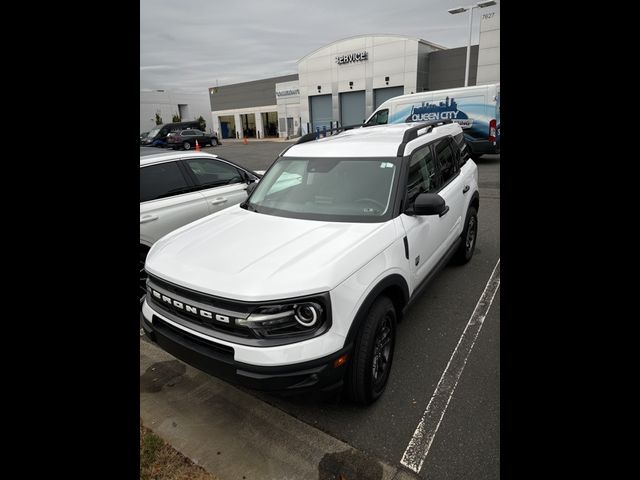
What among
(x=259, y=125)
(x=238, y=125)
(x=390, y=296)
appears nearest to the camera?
(x=390, y=296)

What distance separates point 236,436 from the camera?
8.32 ft

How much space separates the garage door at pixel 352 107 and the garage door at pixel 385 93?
1387 millimetres

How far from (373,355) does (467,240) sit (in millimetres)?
2931

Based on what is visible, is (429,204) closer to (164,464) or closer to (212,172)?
(164,464)

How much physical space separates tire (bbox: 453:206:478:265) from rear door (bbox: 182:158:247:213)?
2837mm

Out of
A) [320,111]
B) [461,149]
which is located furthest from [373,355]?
[320,111]

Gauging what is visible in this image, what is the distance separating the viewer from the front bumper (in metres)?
2.16

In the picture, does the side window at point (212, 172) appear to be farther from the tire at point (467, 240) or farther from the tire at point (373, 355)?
the tire at point (373, 355)

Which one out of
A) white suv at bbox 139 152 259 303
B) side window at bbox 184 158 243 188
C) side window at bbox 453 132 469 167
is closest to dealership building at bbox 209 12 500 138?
side window at bbox 453 132 469 167

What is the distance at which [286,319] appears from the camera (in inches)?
87.1

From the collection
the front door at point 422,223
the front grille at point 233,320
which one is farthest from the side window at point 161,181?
the front door at point 422,223

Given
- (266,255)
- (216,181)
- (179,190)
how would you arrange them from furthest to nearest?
(216,181) < (179,190) < (266,255)
